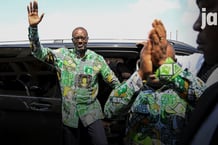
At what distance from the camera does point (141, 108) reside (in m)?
2.72

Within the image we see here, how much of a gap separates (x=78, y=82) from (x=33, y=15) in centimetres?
75

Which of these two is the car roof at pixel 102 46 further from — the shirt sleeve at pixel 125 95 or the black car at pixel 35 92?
the shirt sleeve at pixel 125 95

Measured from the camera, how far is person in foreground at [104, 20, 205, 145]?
2.62 meters

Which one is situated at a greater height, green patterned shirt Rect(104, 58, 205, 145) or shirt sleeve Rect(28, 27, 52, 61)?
shirt sleeve Rect(28, 27, 52, 61)

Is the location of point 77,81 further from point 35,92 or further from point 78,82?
point 35,92

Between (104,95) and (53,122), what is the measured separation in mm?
612

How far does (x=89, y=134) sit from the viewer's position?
410 centimetres

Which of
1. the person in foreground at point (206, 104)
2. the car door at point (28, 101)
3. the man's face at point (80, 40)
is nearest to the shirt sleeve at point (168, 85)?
the person in foreground at point (206, 104)

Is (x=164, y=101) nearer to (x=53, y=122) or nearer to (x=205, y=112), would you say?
(x=205, y=112)

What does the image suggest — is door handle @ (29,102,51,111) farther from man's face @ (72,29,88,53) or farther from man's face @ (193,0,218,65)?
man's face @ (193,0,218,65)

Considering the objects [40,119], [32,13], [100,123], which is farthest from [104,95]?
[32,13]

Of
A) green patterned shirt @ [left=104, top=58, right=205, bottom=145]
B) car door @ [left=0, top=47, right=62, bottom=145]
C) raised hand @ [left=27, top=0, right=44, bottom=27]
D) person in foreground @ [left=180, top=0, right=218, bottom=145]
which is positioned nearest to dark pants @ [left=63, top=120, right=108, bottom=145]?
car door @ [left=0, top=47, right=62, bottom=145]

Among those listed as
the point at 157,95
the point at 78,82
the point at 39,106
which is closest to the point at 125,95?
the point at 157,95

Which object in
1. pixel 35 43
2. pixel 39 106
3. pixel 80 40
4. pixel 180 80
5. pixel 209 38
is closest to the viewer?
pixel 209 38
